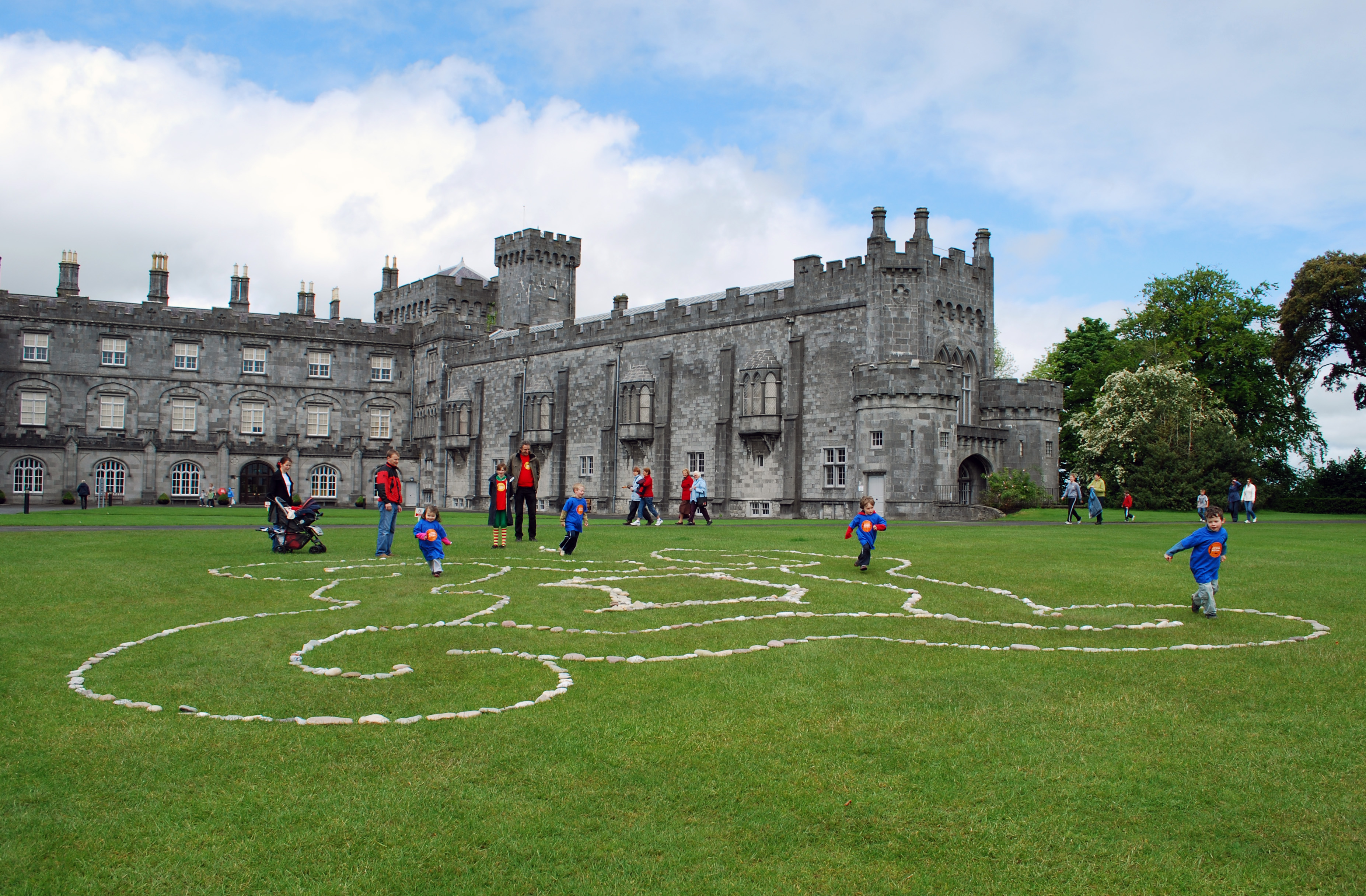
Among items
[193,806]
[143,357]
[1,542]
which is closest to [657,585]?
[193,806]

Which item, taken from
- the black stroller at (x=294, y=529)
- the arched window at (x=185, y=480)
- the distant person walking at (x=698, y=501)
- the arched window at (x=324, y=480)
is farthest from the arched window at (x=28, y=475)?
the black stroller at (x=294, y=529)

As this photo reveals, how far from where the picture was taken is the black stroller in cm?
2033

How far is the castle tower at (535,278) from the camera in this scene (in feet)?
238

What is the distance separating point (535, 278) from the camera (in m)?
72.8

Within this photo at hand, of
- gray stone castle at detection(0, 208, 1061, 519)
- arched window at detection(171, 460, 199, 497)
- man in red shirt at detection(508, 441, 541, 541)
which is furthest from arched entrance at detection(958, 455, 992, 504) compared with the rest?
arched window at detection(171, 460, 199, 497)

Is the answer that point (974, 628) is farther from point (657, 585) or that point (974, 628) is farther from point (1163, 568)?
point (1163, 568)

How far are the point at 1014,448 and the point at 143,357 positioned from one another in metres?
53.8

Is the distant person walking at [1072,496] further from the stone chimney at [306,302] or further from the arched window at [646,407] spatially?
the stone chimney at [306,302]

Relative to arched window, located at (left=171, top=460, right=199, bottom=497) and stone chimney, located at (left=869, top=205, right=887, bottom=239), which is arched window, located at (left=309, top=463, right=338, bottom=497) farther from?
stone chimney, located at (left=869, top=205, right=887, bottom=239)

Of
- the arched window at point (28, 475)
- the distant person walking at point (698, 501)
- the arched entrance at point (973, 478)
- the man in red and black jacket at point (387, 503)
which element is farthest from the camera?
the arched window at point (28, 475)

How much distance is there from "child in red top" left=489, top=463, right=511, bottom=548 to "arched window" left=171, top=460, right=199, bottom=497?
48317mm

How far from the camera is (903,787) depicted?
632cm

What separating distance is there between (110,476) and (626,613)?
61.7m

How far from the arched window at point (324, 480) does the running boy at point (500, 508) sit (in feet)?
157
